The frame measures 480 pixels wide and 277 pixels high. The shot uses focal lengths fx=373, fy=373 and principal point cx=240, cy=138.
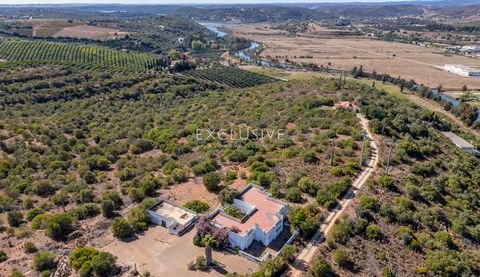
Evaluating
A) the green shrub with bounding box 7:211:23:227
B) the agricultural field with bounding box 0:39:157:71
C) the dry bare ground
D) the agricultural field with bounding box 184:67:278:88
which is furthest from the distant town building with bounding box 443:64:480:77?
the dry bare ground

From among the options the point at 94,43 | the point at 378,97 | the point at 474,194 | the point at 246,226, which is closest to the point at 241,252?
the point at 246,226

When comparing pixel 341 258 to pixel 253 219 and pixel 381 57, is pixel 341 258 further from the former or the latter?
pixel 381 57

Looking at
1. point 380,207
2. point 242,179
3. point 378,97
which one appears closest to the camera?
point 380,207

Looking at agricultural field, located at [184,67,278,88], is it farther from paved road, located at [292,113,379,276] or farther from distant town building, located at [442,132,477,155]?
paved road, located at [292,113,379,276]

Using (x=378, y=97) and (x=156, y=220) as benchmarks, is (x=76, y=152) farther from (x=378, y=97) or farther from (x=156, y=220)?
(x=378, y=97)

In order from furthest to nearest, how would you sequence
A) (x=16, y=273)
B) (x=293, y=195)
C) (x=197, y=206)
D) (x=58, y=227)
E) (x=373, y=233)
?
(x=293, y=195), (x=197, y=206), (x=373, y=233), (x=58, y=227), (x=16, y=273)
